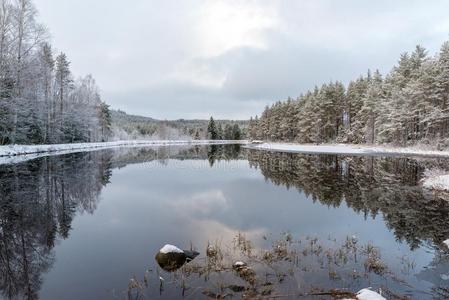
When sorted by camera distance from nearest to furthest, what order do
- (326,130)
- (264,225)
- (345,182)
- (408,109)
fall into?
1. (264,225)
2. (345,182)
3. (408,109)
4. (326,130)

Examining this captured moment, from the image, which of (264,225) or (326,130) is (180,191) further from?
(326,130)

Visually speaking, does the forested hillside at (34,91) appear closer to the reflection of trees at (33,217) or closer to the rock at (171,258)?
the reflection of trees at (33,217)

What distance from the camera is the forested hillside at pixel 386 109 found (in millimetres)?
37219

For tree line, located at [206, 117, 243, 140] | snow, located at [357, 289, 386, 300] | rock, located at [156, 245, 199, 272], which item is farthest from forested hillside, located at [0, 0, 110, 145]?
tree line, located at [206, 117, 243, 140]

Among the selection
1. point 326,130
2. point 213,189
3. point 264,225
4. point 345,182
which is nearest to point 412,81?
point 326,130

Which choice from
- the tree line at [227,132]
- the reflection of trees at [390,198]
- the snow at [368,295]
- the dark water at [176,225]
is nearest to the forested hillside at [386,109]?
the reflection of trees at [390,198]

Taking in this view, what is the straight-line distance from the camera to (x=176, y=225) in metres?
9.12

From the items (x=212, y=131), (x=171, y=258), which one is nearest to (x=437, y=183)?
(x=171, y=258)

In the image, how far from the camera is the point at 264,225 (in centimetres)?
926

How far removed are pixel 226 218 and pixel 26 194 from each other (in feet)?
28.5

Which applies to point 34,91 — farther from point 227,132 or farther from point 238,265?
point 227,132

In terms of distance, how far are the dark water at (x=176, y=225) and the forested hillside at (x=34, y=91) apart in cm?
1574

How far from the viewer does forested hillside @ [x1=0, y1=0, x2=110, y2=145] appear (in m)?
26.9

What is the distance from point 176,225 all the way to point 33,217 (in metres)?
4.45
